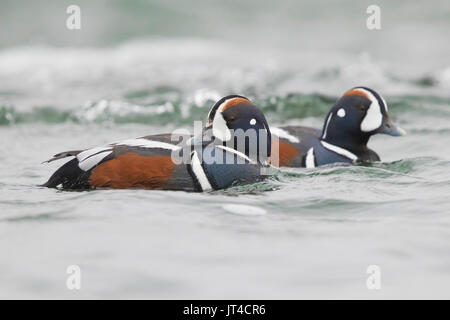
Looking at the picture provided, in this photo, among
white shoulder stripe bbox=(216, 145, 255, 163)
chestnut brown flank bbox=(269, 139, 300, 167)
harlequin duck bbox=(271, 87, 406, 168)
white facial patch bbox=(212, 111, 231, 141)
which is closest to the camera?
white shoulder stripe bbox=(216, 145, 255, 163)

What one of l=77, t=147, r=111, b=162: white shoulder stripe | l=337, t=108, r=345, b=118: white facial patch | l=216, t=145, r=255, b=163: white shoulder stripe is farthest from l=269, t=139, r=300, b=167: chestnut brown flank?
l=77, t=147, r=111, b=162: white shoulder stripe

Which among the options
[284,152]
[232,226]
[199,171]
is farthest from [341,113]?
[232,226]

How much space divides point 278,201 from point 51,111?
760cm

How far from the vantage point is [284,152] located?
8734 millimetres

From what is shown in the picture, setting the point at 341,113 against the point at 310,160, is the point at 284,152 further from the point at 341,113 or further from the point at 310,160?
the point at 341,113

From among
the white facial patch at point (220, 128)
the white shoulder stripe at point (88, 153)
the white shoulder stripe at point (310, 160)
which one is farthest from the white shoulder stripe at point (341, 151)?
the white shoulder stripe at point (88, 153)

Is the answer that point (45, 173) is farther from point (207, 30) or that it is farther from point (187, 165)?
point (207, 30)

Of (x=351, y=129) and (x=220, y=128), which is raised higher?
(x=220, y=128)

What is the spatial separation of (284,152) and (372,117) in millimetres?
1163

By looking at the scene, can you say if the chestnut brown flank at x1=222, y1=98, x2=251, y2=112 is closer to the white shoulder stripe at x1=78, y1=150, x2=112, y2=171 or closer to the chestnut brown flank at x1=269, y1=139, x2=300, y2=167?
the white shoulder stripe at x1=78, y1=150, x2=112, y2=171

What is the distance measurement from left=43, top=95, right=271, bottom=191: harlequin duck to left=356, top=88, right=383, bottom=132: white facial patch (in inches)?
98.4

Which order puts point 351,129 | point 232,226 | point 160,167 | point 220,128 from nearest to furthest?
point 232,226
point 160,167
point 220,128
point 351,129

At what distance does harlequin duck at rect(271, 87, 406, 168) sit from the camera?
9.11m

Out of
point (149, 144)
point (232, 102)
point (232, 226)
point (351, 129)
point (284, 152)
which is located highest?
point (232, 102)
